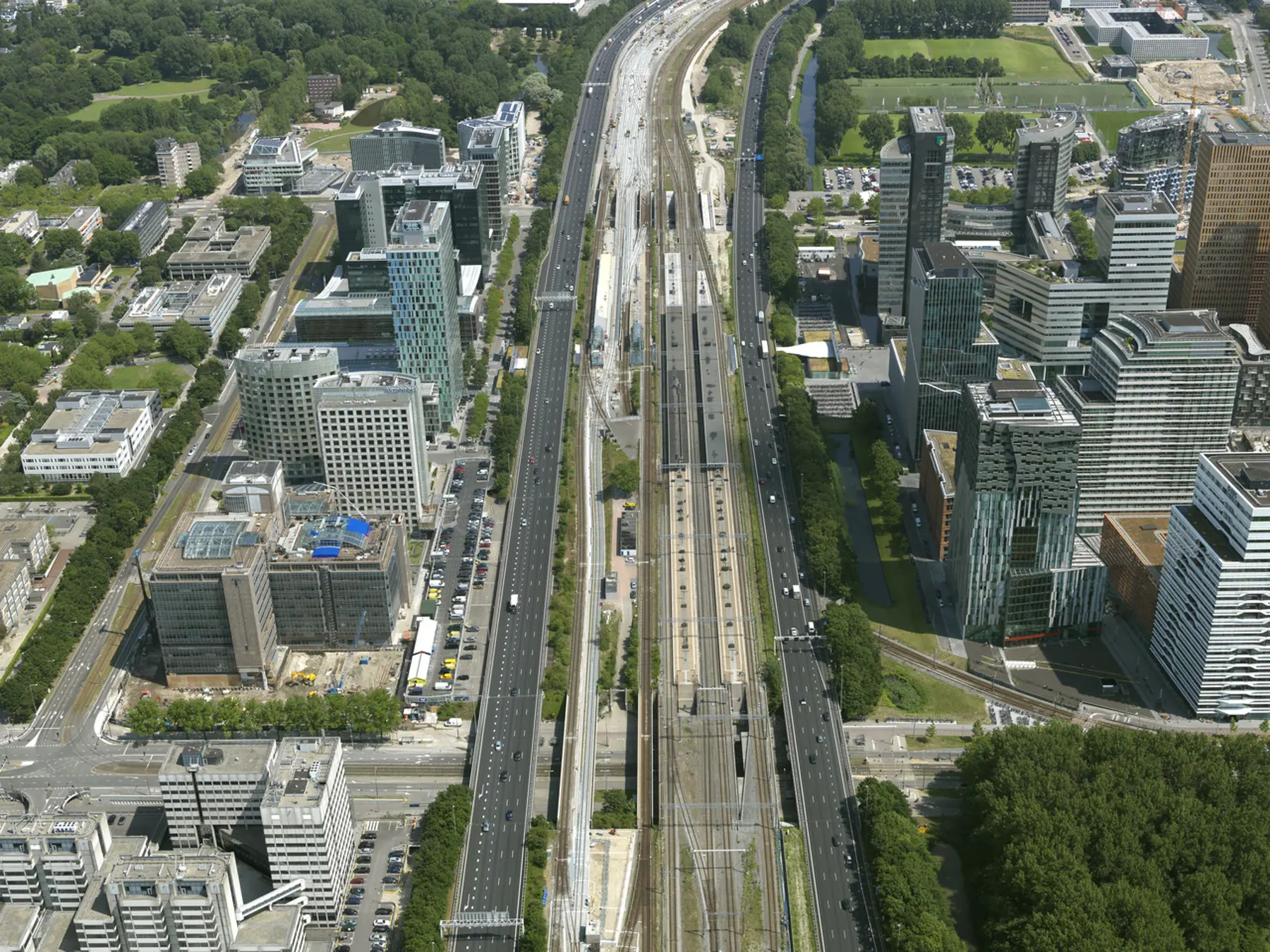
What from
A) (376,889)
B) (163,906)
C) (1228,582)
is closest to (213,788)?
(163,906)

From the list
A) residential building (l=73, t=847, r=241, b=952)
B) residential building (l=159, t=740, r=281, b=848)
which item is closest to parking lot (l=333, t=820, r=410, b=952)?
residential building (l=159, t=740, r=281, b=848)

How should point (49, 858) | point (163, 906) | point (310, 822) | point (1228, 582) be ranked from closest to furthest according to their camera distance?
1. point (163, 906)
2. point (49, 858)
3. point (310, 822)
4. point (1228, 582)

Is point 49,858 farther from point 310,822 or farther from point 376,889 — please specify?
point 376,889

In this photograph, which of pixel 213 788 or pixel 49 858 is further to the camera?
pixel 213 788

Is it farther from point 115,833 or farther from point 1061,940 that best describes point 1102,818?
point 115,833

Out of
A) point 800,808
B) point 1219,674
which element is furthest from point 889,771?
point 1219,674

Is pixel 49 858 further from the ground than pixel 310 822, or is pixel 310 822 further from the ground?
pixel 310 822
